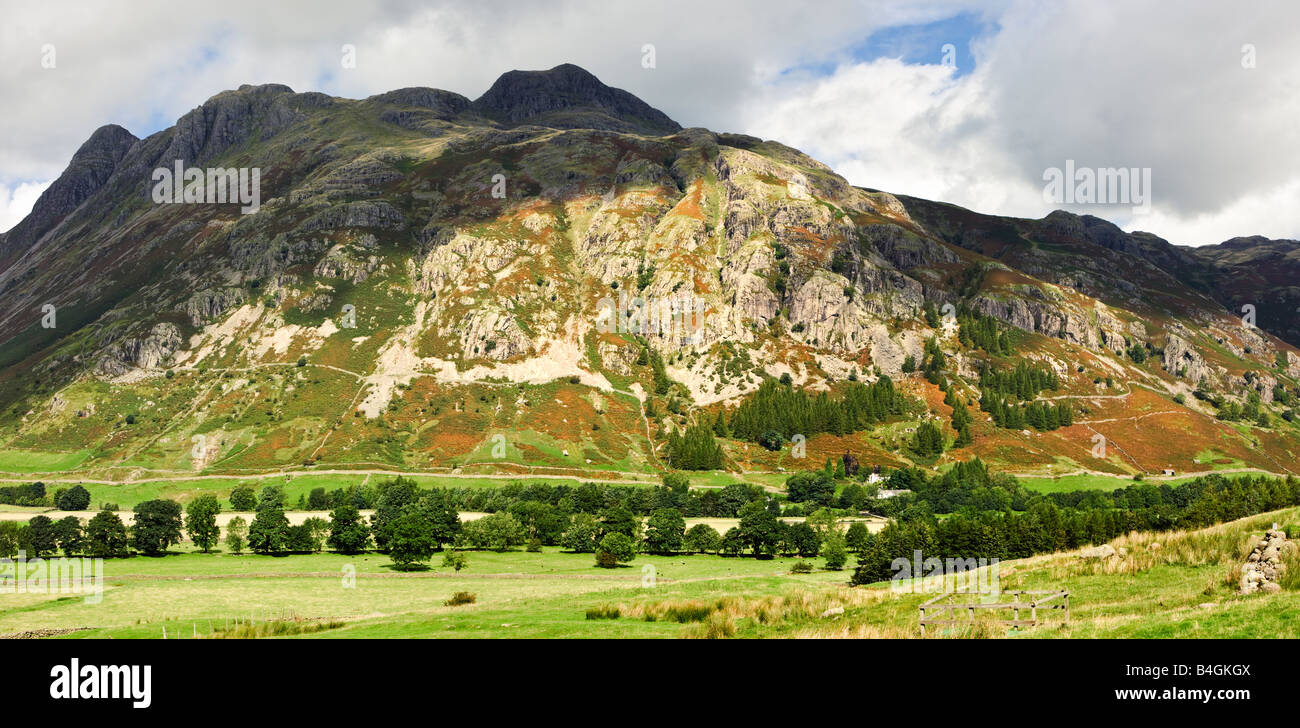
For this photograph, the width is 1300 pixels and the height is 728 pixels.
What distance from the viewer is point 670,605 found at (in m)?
37.0

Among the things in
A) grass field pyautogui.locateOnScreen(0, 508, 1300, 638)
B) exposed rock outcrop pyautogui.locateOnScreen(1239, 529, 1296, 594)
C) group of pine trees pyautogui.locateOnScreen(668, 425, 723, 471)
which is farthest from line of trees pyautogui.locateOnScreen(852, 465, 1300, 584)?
group of pine trees pyautogui.locateOnScreen(668, 425, 723, 471)

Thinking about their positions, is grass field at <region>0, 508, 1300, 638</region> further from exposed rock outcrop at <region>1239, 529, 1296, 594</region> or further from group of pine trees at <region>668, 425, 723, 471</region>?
group of pine trees at <region>668, 425, 723, 471</region>

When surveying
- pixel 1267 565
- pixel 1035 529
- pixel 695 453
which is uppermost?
pixel 1267 565

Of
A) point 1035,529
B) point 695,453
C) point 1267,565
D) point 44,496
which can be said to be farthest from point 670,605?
point 44,496

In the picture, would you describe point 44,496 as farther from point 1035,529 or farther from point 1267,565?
point 1267,565

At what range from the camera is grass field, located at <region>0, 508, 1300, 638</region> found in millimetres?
24219

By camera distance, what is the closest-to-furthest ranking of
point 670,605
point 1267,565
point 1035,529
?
point 1267,565
point 670,605
point 1035,529

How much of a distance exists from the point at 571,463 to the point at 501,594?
124 m

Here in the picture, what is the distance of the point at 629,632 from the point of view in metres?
31.9

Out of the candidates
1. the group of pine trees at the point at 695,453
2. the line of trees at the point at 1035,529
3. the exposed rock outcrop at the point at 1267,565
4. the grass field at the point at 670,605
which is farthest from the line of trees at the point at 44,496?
the exposed rock outcrop at the point at 1267,565
